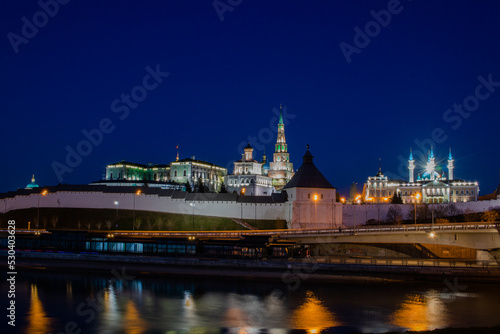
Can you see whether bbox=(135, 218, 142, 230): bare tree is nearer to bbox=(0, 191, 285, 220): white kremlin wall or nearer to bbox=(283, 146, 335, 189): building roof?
bbox=(0, 191, 285, 220): white kremlin wall

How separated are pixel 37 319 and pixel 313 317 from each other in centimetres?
1309

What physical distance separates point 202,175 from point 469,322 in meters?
104

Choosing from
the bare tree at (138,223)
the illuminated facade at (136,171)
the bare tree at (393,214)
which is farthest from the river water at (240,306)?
the illuminated facade at (136,171)

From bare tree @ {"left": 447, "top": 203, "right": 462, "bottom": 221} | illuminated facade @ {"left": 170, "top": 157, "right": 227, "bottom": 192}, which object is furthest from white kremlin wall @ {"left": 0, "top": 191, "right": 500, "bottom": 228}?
illuminated facade @ {"left": 170, "top": 157, "right": 227, "bottom": 192}

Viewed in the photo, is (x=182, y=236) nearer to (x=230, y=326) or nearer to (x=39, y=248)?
(x=39, y=248)

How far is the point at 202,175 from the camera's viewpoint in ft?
413

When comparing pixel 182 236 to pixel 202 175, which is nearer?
pixel 182 236

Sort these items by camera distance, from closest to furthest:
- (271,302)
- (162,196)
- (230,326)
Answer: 1. (230,326)
2. (271,302)
3. (162,196)

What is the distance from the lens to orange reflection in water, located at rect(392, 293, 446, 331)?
23.7 m

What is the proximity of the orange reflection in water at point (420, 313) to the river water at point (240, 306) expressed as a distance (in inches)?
1.8

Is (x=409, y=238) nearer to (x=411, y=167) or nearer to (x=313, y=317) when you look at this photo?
(x=313, y=317)

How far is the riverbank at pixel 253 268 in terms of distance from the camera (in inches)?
1378

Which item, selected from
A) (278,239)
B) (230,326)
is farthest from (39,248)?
(230,326)

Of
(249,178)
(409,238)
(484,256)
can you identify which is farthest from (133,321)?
(249,178)
